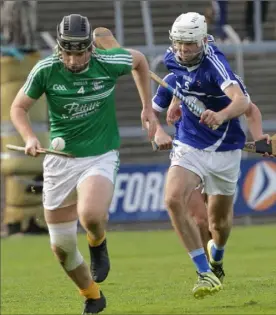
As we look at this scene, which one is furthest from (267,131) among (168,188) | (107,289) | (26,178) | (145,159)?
(168,188)

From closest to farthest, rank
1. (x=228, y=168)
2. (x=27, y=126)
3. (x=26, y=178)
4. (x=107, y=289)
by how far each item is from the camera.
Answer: (x=27, y=126) → (x=228, y=168) → (x=107, y=289) → (x=26, y=178)

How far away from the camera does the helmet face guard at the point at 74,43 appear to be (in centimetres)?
871

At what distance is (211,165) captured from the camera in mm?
10188

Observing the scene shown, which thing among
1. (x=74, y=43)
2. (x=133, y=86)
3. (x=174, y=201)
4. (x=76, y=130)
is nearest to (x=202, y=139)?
(x=174, y=201)

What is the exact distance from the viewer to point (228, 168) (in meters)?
10.3

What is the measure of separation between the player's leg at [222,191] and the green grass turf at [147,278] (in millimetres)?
551

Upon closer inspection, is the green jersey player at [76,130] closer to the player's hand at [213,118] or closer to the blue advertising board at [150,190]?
the player's hand at [213,118]

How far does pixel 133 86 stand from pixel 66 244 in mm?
14352

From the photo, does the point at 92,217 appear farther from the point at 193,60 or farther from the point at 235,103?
the point at 193,60

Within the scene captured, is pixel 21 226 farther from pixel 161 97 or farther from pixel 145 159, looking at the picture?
pixel 161 97

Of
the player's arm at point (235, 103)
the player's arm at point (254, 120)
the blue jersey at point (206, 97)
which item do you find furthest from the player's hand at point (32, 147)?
the player's arm at point (254, 120)

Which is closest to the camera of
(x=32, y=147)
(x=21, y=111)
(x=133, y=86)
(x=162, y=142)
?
(x=32, y=147)

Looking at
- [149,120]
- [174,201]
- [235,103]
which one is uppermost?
[235,103]

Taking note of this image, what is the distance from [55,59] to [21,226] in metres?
11.9
